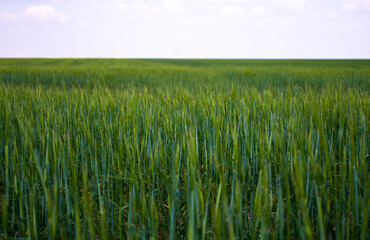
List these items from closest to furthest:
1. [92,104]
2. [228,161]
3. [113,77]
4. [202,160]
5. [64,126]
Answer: [228,161]
[202,160]
[64,126]
[92,104]
[113,77]

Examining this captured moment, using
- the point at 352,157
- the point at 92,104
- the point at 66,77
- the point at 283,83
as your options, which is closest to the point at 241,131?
the point at 352,157

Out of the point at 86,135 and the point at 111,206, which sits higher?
the point at 86,135

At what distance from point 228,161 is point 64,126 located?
105 cm

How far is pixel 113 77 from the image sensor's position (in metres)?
6.01

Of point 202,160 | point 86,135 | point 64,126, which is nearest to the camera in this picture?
point 202,160

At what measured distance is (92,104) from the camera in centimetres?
209

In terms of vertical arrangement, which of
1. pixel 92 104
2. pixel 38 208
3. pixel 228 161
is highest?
pixel 92 104

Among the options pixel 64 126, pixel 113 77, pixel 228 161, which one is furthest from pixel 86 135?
pixel 113 77

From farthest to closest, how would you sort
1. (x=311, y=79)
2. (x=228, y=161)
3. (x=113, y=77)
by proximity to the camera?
(x=113, y=77) → (x=311, y=79) → (x=228, y=161)

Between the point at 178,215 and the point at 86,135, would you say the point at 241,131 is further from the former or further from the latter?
the point at 86,135

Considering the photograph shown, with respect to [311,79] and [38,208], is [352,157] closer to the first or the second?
[38,208]

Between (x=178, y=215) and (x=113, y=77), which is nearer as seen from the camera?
(x=178, y=215)

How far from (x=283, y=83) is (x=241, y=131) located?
452 centimetres

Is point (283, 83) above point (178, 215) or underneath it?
above
